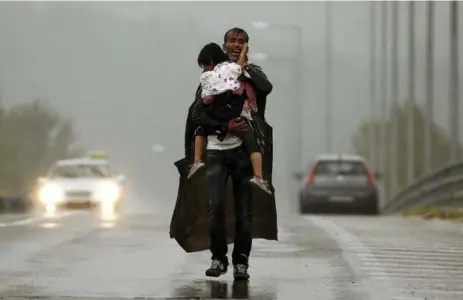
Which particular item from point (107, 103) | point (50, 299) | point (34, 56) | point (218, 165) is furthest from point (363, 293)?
point (107, 103)

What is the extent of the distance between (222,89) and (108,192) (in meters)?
22.9

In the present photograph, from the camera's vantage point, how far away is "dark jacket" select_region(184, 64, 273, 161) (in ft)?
38.4

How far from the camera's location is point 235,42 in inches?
464

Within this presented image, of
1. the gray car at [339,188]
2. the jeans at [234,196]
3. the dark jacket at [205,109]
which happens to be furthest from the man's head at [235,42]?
the gray car at [339,188]

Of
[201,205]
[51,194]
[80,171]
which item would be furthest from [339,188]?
[201,205]

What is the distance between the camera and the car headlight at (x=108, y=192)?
34219 mm

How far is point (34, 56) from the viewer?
138000mm

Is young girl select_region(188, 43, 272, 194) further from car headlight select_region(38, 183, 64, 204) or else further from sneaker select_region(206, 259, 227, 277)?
car headlight select_region(38, 183, 64, 204)

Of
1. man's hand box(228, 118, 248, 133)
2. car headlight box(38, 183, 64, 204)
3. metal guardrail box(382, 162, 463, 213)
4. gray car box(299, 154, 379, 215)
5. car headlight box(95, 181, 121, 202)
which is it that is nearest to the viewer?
man's hand box(228, 118, 248, 133)

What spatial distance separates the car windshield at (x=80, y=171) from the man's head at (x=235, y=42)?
23224mm

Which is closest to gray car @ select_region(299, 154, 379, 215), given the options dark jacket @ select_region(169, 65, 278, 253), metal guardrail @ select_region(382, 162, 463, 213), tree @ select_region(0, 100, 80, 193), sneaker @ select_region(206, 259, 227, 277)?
metal guardrail @ select_region(382, 162, 463, 213)

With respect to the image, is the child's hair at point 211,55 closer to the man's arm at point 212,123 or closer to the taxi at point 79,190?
the man's arm at point 212,123

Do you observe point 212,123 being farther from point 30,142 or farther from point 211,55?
point 30,142

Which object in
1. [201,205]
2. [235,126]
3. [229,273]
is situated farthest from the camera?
[229,273]
